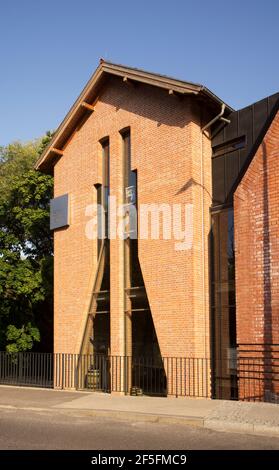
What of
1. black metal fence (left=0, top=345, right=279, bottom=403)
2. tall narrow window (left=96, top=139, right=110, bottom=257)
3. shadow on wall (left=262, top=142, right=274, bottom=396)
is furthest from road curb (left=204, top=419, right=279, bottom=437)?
tall narrow window (left=96, top=139, right=110, bottom=257)

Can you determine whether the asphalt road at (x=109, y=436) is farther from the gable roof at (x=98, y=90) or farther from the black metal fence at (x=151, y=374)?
the gable roof at (x=98, y=90)

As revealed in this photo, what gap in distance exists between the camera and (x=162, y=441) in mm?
9023

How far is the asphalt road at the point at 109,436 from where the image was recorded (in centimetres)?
858

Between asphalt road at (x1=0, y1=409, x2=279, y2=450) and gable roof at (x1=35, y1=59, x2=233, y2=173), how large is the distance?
9298 millimetres

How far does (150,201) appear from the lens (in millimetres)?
17219

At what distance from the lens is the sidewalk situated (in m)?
10.3

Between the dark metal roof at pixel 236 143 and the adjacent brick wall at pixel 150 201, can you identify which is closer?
the dark metal roof at pixel 236 143

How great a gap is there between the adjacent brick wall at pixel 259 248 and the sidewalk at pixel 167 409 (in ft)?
6.90

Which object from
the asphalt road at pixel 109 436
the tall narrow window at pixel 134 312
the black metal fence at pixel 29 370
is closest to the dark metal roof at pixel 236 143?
the tall narrow window at pixel 134 312

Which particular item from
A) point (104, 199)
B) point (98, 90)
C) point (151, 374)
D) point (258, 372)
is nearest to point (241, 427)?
point (258, 372)

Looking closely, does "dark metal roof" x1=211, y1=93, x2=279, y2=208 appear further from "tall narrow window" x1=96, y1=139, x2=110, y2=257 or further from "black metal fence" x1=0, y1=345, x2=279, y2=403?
"black metal fence" x1=0, y1=345, x2=279, y2=403

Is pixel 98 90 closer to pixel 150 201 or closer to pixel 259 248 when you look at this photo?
pixel 150 201

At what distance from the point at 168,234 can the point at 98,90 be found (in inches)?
269

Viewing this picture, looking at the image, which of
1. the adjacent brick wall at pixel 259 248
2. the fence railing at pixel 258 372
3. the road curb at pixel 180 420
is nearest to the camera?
the road curb at pixel 180 420
